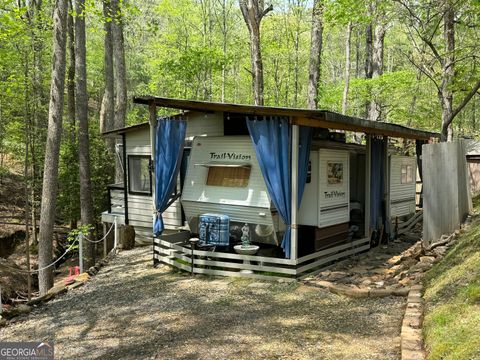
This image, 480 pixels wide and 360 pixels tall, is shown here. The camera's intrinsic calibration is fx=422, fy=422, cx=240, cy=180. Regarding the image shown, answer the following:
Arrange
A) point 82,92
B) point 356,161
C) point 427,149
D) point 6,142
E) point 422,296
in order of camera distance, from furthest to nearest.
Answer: point 6,142
point 82,92
point 356,161
point 427,149
point 422,296

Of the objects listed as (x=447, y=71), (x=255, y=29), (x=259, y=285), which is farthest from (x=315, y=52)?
(x=259, y=285)

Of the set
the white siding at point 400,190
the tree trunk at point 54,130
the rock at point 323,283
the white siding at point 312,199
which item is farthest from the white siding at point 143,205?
the white siding at point 400,190

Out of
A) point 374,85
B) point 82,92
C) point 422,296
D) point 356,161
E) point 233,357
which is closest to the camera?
point 233,357

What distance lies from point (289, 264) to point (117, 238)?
5812 millimetres

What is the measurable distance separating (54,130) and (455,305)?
866cm

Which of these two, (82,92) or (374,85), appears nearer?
(82,92)


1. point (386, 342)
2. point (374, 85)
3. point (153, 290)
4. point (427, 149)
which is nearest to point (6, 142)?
point (153, 290)

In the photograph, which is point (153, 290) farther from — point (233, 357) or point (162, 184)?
point (233, 357)

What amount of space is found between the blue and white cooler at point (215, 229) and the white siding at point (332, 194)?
1807 millimetres

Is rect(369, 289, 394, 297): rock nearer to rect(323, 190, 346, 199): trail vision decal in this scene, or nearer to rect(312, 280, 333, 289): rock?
rect(312, 280, 333, 289): rock

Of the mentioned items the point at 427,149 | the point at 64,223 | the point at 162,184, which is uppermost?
the point at 427,149

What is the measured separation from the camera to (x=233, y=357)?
4531 mm

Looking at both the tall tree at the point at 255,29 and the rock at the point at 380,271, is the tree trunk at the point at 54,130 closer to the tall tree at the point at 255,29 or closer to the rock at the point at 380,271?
the tall tree at the point at 255,29

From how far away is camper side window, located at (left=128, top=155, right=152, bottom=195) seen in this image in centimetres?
1206
